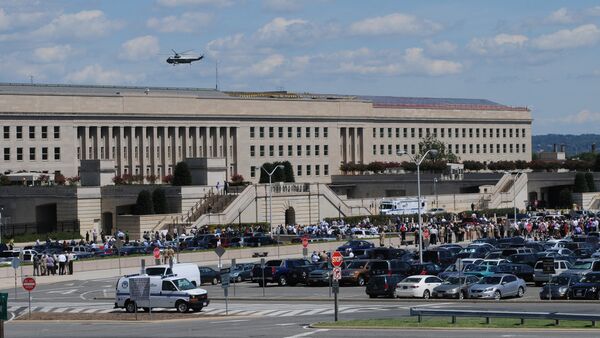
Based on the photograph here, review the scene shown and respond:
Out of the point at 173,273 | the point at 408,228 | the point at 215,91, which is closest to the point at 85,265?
the point at 173,273

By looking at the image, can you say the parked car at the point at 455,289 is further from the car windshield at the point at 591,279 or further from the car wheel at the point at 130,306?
the car wheel at the point at 130,306

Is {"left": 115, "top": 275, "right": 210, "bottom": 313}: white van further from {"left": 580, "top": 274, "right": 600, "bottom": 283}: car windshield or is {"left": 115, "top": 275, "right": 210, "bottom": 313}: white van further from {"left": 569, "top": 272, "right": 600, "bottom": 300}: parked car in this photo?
{"left": 580, "top": 274, "right": 600, "bottom": 283}: car windshield

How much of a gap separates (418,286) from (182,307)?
1023 centimetres

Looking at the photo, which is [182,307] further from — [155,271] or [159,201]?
[159,201]

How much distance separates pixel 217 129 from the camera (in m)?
150

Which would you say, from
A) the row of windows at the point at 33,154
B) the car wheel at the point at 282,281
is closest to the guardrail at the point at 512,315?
the car wheel at the point at 282,281

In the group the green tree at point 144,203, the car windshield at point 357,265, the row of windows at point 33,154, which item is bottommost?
the car windshield at point 357,265

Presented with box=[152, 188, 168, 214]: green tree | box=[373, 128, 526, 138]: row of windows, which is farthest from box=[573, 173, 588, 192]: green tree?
box=[152, 188, 168, 214]: green tree

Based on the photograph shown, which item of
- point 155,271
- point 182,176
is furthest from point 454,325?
point 182,176

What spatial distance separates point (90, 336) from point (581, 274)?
21.7 m

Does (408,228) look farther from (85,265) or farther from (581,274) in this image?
(581,274)

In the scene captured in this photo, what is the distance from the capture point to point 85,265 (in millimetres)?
77750

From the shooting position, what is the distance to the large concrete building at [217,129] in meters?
133

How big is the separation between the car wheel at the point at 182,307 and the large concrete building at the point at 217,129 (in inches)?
2960
